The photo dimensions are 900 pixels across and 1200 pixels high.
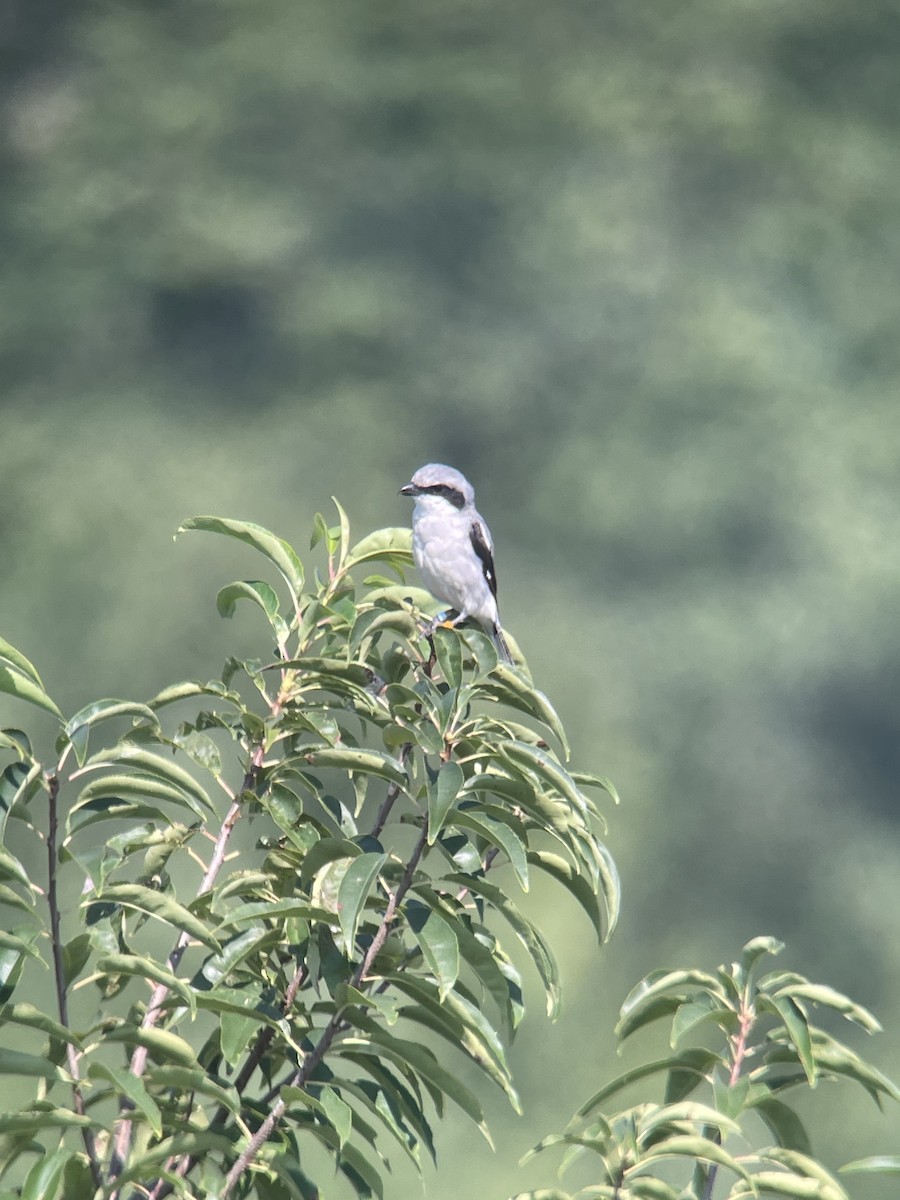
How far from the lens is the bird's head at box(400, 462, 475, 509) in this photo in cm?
359

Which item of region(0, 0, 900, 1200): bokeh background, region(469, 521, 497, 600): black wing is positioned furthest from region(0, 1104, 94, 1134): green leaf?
region(0, 0, 900, 1200): bokeh background

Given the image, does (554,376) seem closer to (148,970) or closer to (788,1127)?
(788,1127)

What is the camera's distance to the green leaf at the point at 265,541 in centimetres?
195

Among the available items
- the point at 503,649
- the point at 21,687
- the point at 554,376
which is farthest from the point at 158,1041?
the point at 554,376

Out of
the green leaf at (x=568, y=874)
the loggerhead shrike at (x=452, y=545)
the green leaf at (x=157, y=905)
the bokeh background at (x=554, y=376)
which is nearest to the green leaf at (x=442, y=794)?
the green leaf at (x=157, y=905)

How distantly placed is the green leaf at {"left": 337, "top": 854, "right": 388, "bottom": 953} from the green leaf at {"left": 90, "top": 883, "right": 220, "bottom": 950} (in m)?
0.14

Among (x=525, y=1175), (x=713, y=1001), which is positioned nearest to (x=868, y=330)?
(x=525, y=1175)

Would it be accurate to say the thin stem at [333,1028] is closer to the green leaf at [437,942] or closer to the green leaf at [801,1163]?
the green leaf at [437,942]

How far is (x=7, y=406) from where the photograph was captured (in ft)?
23.5

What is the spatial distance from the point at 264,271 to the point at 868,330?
3363 mm

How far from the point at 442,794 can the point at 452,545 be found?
6.55 feet

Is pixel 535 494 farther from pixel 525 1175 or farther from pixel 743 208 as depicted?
pixel 525 1175

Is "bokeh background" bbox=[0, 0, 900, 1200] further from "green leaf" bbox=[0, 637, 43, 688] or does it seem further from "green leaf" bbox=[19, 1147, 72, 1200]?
"green leaf" bbox=[0, 637, 43, 688]

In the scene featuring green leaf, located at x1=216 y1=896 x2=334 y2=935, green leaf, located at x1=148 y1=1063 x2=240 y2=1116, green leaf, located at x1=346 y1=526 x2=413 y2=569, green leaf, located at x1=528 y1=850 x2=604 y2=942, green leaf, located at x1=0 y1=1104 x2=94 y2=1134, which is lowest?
green leaf, located at x1=0 y1=1104 x2=94 y2=1134
